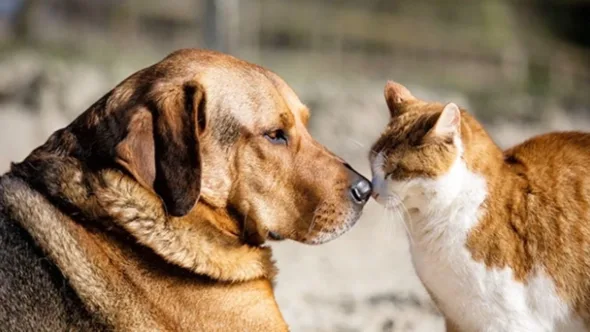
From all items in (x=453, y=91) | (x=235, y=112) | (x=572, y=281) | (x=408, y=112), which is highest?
(x=235, y=112)

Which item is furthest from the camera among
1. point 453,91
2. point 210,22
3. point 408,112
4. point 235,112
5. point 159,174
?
point 453,91

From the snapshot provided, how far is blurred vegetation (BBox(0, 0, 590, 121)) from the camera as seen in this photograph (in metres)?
10.9

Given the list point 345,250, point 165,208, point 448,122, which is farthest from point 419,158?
point 345,250

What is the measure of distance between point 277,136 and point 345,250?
3338mm

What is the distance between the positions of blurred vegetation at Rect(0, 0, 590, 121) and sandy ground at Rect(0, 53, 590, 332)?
0.61 meters

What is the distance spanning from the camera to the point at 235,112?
3.76 meters

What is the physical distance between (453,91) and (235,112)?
7.38 m

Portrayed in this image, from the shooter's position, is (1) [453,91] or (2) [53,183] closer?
(2) [53,183]

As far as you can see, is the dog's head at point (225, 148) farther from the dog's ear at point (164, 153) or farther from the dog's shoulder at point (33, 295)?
the dog's shoulder at point (33, 295)

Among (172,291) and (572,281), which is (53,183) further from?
(572,281)

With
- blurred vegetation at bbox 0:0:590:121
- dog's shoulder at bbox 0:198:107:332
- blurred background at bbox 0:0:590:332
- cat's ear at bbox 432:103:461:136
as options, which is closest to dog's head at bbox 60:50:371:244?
dog's shoulder at bbox 0:198:107:332

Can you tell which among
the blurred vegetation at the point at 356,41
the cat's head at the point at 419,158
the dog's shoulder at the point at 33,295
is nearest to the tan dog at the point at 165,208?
the dog's shoulder at the point at 33,295

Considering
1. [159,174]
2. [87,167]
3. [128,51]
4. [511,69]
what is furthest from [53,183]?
[511,69]

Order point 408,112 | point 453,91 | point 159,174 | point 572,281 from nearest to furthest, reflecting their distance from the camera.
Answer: point 159,174 → point 572,281 → point 408,112 → point 453,91
